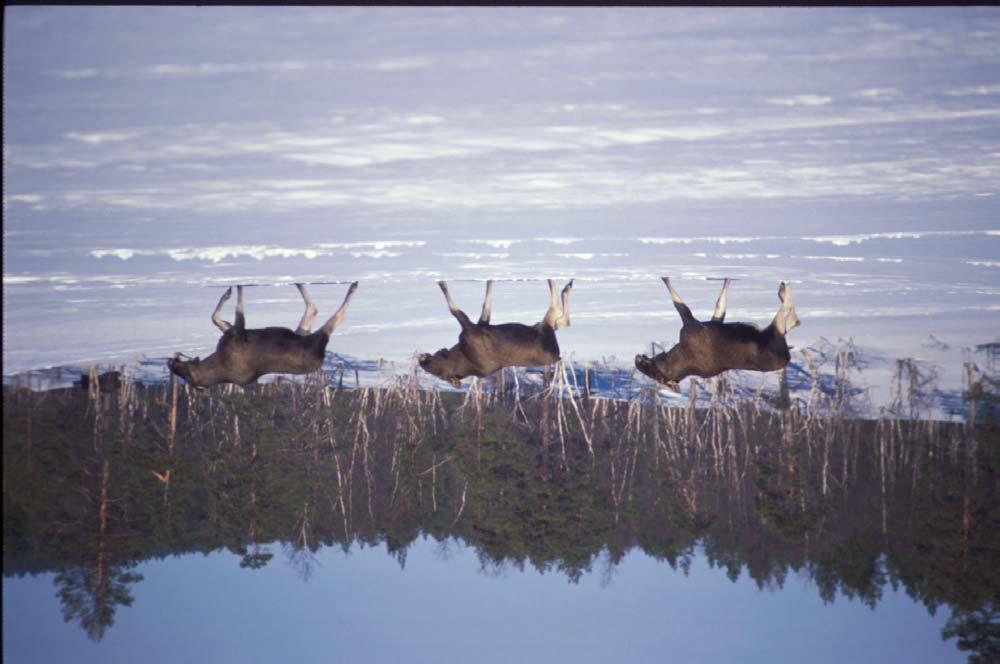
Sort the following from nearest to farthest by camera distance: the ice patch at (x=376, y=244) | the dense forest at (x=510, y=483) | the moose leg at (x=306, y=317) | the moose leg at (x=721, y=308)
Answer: the ice patch at (x=376, y=244), the moose leg at (x=721, y=308), the moose leg at (x=306, y=317), the dense forest at (x=510, y=483)

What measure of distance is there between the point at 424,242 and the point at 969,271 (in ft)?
9.17

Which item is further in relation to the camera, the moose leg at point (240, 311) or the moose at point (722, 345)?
the moose leg at point (240, 311)

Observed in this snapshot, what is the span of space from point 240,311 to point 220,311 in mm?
104

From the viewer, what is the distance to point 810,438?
4.87 metres

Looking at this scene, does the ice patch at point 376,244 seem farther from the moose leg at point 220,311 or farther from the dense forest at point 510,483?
the dense forest at point 510,483

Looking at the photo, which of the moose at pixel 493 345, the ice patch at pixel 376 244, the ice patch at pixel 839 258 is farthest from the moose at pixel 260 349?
the ice patch at pixel 839 258

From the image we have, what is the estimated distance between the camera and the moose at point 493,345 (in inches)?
178

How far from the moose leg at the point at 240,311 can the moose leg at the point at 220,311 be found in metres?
0.04

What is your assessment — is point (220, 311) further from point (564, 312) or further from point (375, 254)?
point (564, 312)

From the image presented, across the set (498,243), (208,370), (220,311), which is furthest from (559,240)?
(208,370)

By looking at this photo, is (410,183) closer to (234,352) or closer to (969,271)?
(234,352)

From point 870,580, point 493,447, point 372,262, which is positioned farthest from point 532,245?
point 870,580

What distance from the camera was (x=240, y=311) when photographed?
459cm

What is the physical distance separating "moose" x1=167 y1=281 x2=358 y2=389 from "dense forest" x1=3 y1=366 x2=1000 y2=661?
242 mm
